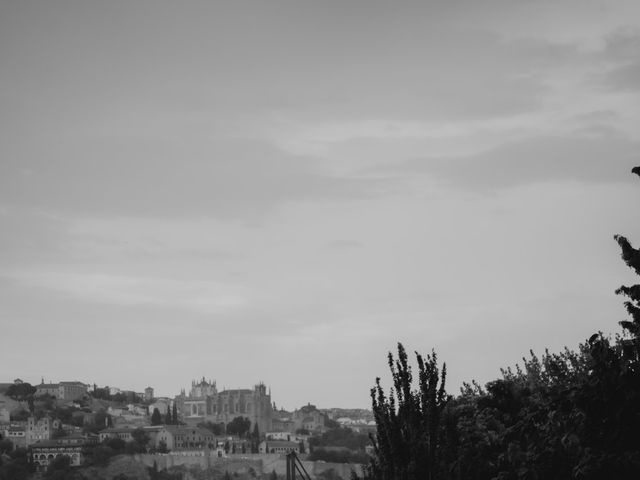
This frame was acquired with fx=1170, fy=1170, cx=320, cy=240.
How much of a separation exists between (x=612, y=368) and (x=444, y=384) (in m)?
3.56

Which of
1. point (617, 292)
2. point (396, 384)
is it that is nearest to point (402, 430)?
point (396, 384)

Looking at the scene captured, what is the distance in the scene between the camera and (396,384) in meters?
17.2

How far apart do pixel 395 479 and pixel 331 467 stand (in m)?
180

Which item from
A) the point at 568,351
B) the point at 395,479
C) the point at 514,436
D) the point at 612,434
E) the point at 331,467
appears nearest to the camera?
the point at 612,434

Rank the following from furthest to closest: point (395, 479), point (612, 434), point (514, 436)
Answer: point (514, 436)
point (395, 479)
point (612, 434)

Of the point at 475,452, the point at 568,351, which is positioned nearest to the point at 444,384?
the point at 475,452

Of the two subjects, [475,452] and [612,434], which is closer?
[612,434]

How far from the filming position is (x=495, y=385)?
945 inches

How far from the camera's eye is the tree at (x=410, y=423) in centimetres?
1612

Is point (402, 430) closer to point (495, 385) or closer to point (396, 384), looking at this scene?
point (396, 384)

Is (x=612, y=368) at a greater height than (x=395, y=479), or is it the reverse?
(x=612, y=368)

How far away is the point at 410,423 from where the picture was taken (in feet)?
54.3

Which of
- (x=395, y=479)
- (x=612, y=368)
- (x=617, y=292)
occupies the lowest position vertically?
(x=395, y=479)

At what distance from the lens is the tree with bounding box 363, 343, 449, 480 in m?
16.1
